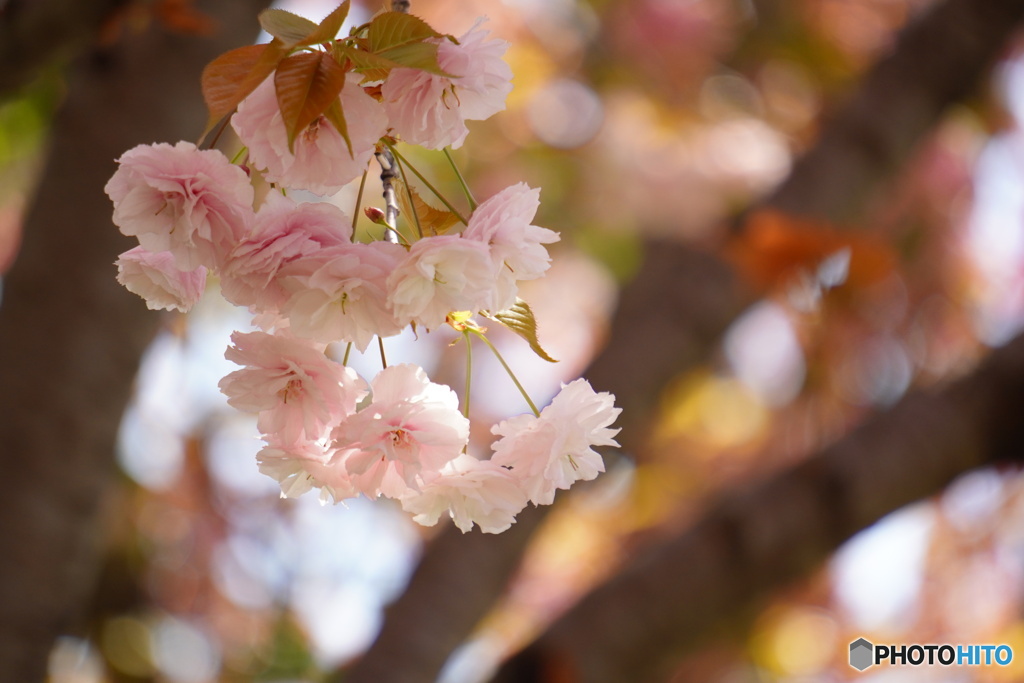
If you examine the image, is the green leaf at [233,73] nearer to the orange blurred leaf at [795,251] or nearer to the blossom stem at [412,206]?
the blossom stem at [412,206]

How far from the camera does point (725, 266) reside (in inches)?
66.1

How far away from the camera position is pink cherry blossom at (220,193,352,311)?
0.43m

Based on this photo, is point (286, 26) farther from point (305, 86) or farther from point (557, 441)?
point (557, 441)

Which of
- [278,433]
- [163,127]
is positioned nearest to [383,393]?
[278,433]

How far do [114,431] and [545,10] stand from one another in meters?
2.32

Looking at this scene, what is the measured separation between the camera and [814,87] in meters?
2.96

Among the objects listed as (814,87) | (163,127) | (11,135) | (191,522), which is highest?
(814,87)

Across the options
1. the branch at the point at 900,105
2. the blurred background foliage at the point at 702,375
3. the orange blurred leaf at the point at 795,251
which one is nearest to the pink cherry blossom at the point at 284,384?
the orange blurred leaf at the point at 795,251

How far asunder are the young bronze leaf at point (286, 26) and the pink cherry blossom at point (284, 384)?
17cm

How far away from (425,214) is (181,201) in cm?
14

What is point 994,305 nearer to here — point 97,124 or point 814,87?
point 814,87

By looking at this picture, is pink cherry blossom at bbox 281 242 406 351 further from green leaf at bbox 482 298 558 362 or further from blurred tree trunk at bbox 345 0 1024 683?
blurred tree trunk at bbox 345 0 1024 683

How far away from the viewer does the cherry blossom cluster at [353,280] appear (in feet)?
1.41

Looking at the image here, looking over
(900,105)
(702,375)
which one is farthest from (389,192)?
(702,375)
